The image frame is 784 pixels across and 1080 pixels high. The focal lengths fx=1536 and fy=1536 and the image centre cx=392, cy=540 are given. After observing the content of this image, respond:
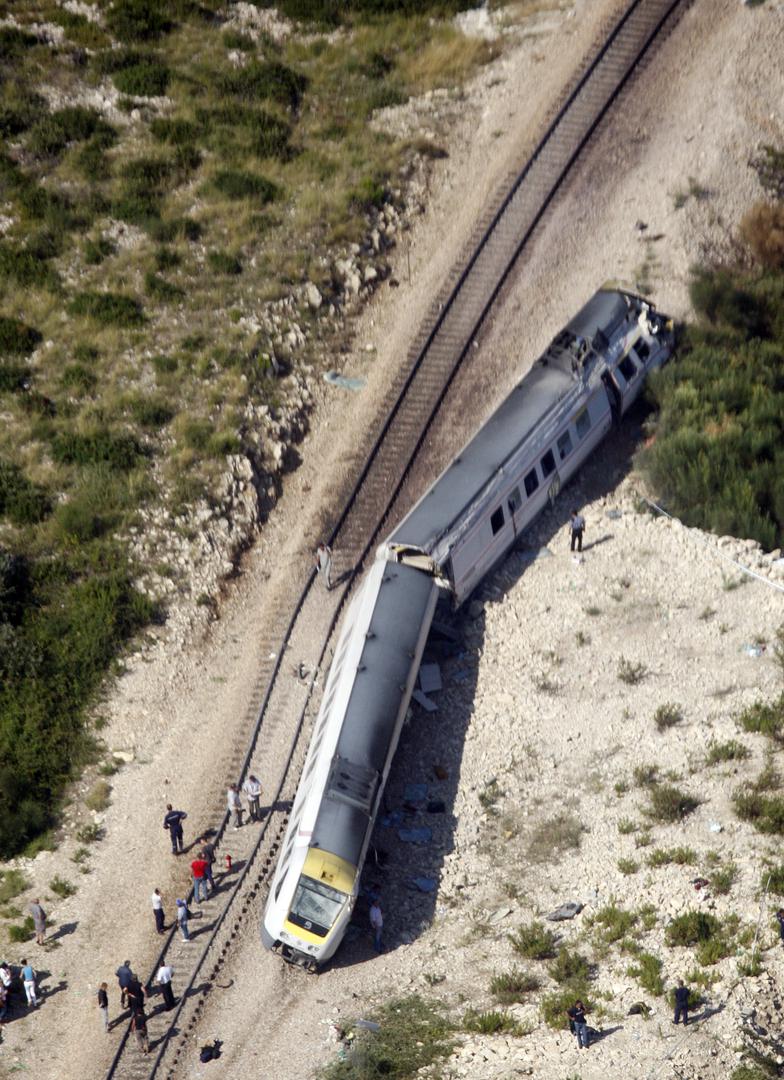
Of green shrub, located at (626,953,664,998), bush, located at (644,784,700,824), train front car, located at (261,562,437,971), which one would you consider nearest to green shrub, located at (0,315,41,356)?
train front car, located at (261,562,437,971)

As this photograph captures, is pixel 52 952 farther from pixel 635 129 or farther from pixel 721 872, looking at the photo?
pixel 635 129

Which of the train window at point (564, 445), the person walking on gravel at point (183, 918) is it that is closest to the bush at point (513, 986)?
the person walking on gravel at point (183, 918)

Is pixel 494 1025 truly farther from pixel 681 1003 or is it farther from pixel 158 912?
pixel 158 912

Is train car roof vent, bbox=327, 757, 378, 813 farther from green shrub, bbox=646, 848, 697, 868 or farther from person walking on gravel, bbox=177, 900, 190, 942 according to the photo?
green shrub, bbox=646, 848, 697, 868

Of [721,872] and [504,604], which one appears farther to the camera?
[504,604]

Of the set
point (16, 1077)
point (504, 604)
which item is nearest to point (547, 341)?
point (504, 604)

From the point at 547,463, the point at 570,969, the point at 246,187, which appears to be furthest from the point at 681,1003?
the point at 246,187

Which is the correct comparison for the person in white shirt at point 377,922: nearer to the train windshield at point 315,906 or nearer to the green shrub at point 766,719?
the train windshield at point 315,906
